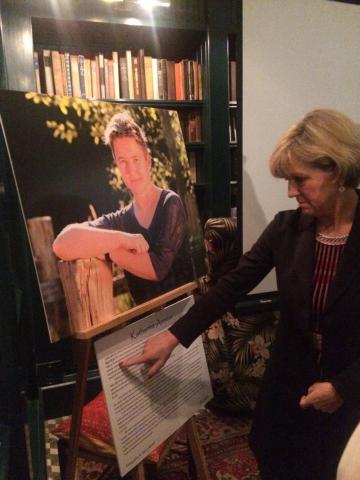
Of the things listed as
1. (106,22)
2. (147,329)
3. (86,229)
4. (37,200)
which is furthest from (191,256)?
(106,22)

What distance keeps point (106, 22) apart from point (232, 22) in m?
0.77

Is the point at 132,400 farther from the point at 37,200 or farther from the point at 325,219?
the point at 325,219

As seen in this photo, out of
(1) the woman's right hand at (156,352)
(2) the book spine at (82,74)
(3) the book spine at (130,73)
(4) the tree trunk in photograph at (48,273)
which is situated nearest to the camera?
(4) the tree trunk in photograph at (48,273)

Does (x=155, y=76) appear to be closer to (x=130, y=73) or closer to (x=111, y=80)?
(x=130, y=73)

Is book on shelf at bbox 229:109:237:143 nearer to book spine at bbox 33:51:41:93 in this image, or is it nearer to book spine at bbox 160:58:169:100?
book spine at bbox 160:58:169:100

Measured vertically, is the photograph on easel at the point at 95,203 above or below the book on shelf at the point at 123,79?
below

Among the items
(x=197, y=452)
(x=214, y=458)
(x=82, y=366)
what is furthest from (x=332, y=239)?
(x=214, y=458)

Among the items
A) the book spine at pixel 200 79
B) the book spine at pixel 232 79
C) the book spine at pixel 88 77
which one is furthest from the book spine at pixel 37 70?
the book spine at pixel 232 79

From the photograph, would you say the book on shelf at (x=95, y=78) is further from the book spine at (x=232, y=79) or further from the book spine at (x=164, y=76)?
the book spine at (x=232, y=79)

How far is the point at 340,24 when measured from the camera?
81.3 inches

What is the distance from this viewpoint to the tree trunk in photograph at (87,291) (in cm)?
96

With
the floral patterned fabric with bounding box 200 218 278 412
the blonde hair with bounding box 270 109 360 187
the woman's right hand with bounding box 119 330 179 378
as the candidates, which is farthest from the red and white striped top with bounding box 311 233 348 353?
the floral patterned fabric with bounding box 200 218 278 412

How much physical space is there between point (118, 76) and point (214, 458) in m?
2.13

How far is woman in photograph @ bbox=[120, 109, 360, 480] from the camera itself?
3.26 feet
